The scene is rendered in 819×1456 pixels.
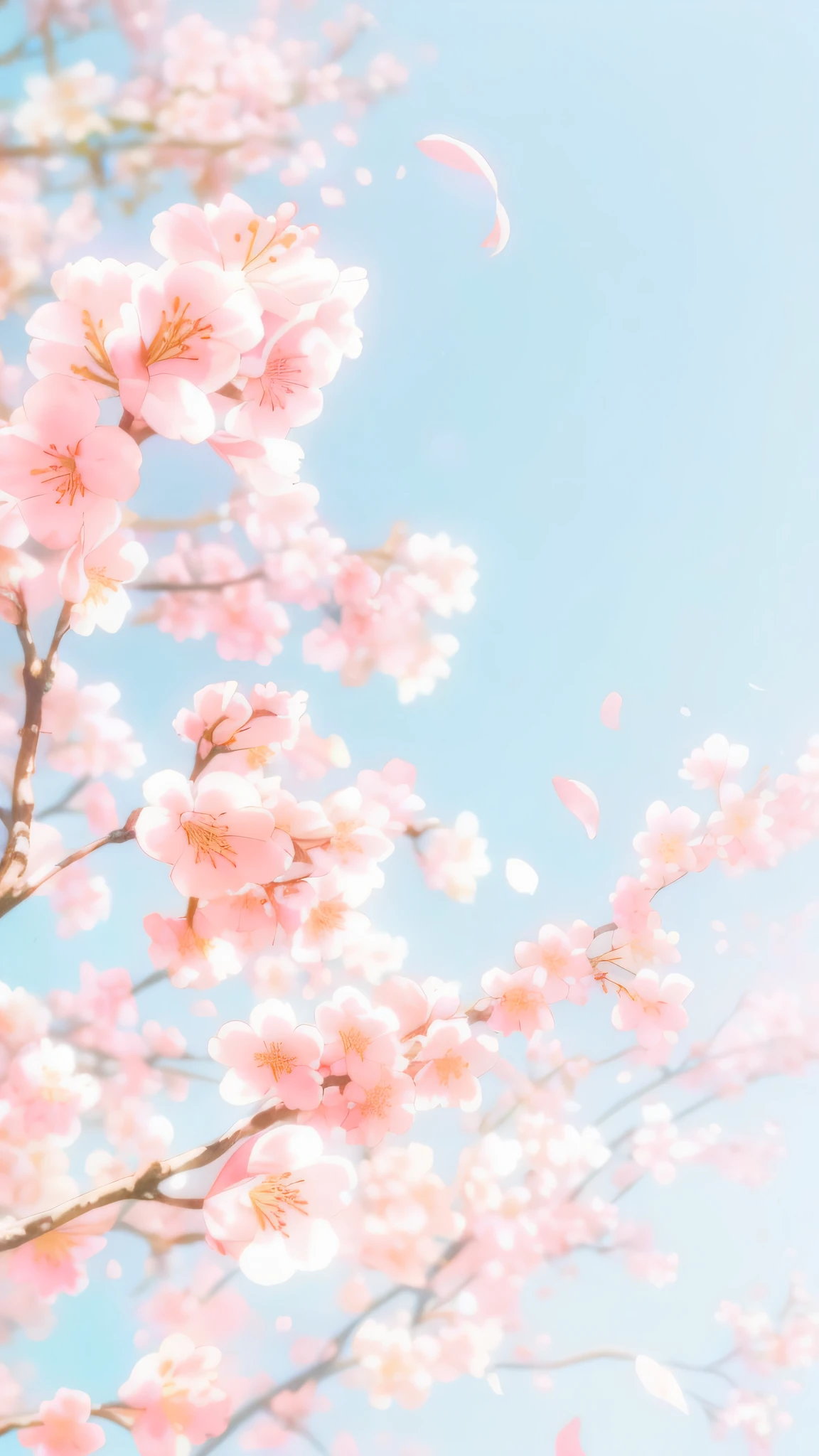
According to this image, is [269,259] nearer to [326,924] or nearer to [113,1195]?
[326,924]

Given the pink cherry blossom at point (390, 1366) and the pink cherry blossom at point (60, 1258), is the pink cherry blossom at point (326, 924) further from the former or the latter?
the pink cherry blossom at point (390, 1366)

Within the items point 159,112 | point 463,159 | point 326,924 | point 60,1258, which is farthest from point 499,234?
point 60,1258

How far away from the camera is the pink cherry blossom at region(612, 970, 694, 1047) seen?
3.70 feet

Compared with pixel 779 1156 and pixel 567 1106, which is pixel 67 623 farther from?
pixel 779 1156

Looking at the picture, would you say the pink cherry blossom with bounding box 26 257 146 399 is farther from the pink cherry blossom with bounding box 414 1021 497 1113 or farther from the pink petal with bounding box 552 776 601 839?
the pink petal with bounding box 552 776 601 839

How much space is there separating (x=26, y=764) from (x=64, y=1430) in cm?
86

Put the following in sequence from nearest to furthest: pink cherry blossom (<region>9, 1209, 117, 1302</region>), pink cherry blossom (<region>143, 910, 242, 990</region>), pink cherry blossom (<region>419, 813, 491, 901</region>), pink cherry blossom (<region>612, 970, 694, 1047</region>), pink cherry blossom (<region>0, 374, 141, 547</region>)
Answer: pink cherry blossom (<region>0, 374, 141, 547</region>)
pink cherry blossom (<region>143, 910, 242, 990</region>)
pink cherry blossom (<region>9, 1209, 117, 1302</region>)
pink cherry blossom (<region>612, 970, 694, 1047</region>)
pink cherry blossom (<region>419, 813, 491, 901</region>)

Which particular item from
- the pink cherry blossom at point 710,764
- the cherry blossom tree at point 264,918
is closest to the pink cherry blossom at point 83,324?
the cherry blossom tree at point 264,918

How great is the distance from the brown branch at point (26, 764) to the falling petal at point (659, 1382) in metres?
1.39

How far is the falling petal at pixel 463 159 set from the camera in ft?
3.68

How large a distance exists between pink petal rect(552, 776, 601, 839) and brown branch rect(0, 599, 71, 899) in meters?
0.88

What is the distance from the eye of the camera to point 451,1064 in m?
0.90

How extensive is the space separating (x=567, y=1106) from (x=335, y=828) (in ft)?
2.83

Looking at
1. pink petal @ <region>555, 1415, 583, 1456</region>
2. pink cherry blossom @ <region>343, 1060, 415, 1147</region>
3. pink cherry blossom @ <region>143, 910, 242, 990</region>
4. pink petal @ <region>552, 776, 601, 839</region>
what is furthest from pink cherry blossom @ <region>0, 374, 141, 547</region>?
pink petal @ <region>555, 1415, 583, 1456</region>
